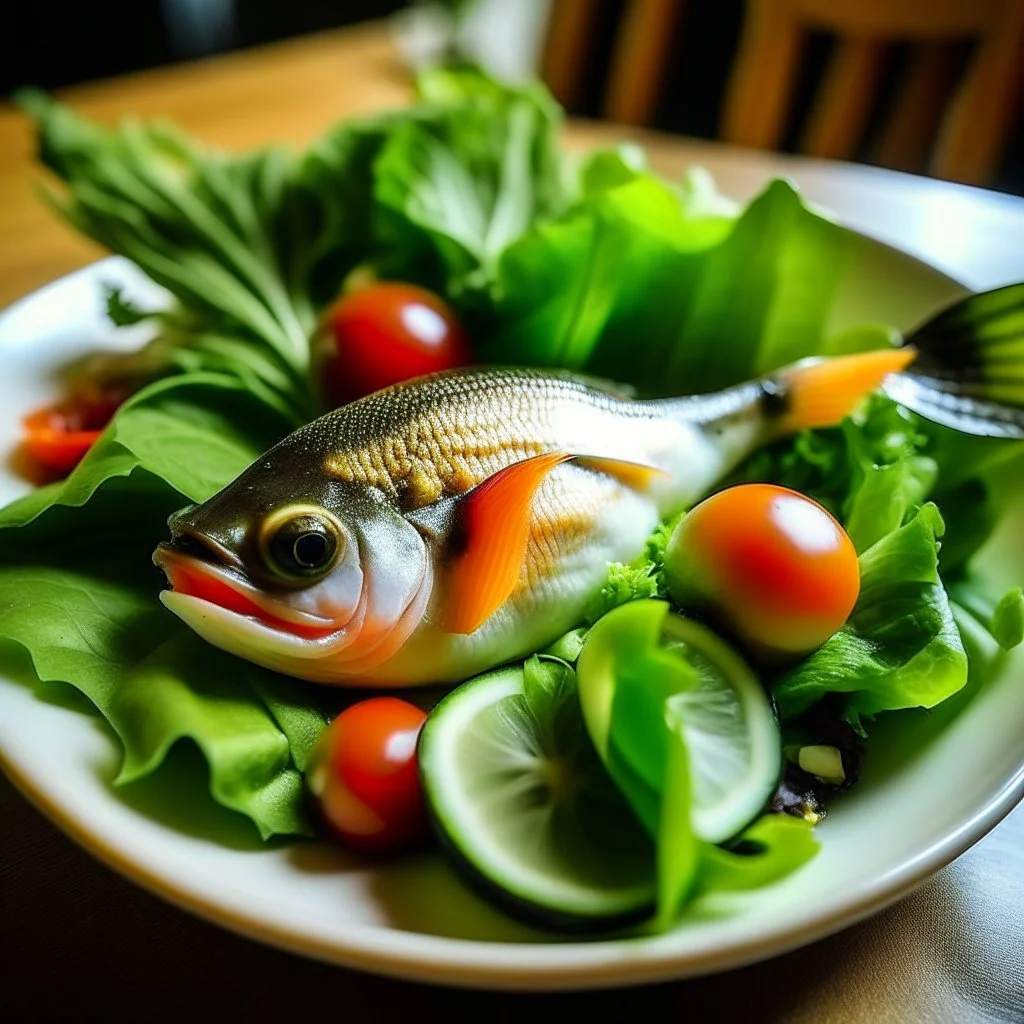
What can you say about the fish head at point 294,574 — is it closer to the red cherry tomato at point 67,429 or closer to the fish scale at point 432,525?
the fish scale at point 432,525

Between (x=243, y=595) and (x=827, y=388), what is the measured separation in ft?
2.52

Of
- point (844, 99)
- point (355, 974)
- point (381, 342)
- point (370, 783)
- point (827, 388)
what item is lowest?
point (355, 974)

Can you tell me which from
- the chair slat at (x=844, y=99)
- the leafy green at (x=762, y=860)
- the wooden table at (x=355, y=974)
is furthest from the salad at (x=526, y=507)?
the chair slat at (x=844, y=99)

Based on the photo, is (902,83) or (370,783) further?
(902,83)

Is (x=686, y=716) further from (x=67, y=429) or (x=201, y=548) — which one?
(x=67, y=429)

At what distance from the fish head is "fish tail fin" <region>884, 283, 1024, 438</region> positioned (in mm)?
702

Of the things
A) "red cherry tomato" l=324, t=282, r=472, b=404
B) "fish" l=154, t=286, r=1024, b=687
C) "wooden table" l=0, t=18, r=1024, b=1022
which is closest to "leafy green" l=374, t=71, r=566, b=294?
"red cherry tomato" l=324, t=282, r=472, b=404

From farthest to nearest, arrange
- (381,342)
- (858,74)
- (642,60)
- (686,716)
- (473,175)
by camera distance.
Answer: (642,60) → (858,74) → (473,175) → (381,342) → (686,716)

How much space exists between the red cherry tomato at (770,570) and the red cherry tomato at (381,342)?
531 mm

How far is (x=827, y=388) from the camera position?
52.4 inches

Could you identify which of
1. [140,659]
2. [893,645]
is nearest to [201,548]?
[140,659]

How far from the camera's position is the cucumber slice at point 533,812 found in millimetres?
820

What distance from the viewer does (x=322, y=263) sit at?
68.8 inches

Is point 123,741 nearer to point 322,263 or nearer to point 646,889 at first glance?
point 646,889
